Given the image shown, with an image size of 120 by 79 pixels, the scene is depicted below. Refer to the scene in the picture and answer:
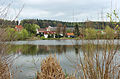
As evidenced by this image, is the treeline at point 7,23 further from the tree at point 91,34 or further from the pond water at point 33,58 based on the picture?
the tree at point 91,34

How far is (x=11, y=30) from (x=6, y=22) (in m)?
0.34

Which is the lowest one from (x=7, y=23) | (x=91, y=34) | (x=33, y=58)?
(x=33, y=58)

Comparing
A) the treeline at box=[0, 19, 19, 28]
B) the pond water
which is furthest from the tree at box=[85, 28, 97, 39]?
A: the treeline at box=[0, 19, 19, 28]

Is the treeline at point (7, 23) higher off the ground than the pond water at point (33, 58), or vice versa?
the treeline at point (7, 23)

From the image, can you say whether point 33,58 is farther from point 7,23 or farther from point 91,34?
point 91,34

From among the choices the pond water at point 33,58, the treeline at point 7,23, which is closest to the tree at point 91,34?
the pond water at point 33,58

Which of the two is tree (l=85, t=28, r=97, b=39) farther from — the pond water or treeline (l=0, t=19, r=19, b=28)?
treeline (l=0, t=19, r=19, b=28)

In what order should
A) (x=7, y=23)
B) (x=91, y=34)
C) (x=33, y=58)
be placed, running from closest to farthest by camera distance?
1. (x=91, y=34)
2. (x=7, y=23)
3. (x=33, y=58)

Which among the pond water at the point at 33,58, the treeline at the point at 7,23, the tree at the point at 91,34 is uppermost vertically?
the treeline at the point at 7,23

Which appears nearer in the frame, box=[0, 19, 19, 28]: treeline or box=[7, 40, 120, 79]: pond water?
box=[7, 40, 120, 79]: pond water

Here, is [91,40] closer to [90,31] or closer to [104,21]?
[90,31]

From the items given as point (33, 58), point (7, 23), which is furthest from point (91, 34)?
point (33, 58)

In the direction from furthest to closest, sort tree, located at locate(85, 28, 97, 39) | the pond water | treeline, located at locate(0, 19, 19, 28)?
treeline, located at locate(0, 19, 19, 28) → the pond water → tree, located at locate(85, 28, 97, 39)

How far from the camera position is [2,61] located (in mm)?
3119
